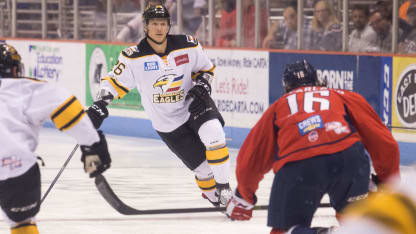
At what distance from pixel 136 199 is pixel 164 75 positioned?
4.57 ft

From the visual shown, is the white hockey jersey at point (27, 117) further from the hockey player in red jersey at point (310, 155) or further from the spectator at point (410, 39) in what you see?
the spectator at point (410, 39)

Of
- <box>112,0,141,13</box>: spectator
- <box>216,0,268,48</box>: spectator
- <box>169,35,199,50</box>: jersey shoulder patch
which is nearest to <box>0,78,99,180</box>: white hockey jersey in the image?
<box>169,35,199,50</box>: jersey shoulder patch

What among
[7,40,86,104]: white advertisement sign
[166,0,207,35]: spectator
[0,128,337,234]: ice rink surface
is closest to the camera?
[0,128,337,234]: ice rink surface

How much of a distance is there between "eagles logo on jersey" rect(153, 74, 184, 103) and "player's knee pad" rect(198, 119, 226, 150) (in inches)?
11.1

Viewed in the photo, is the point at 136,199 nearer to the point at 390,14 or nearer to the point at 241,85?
the point at 390,14

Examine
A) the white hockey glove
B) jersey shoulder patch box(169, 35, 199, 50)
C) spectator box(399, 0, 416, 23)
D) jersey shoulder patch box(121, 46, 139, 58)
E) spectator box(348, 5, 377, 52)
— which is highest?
spectator box(399, 0, 416, 23)

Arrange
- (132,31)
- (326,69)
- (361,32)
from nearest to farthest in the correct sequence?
1. (361,32)
2. (326,69)
3. (132,31)

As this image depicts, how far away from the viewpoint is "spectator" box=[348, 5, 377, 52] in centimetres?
934

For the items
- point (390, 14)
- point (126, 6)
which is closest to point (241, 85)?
point (390, 14)

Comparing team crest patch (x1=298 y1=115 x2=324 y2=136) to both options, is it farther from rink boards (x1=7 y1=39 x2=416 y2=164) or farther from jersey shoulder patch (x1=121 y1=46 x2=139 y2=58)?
rink boards (x1=7 y1=39 x2=416 y2=164)

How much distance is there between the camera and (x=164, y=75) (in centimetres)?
607

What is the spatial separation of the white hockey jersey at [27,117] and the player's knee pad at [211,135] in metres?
2.37

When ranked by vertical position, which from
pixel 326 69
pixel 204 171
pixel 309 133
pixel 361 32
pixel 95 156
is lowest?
pixel 204 171

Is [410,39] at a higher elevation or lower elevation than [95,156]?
higher
